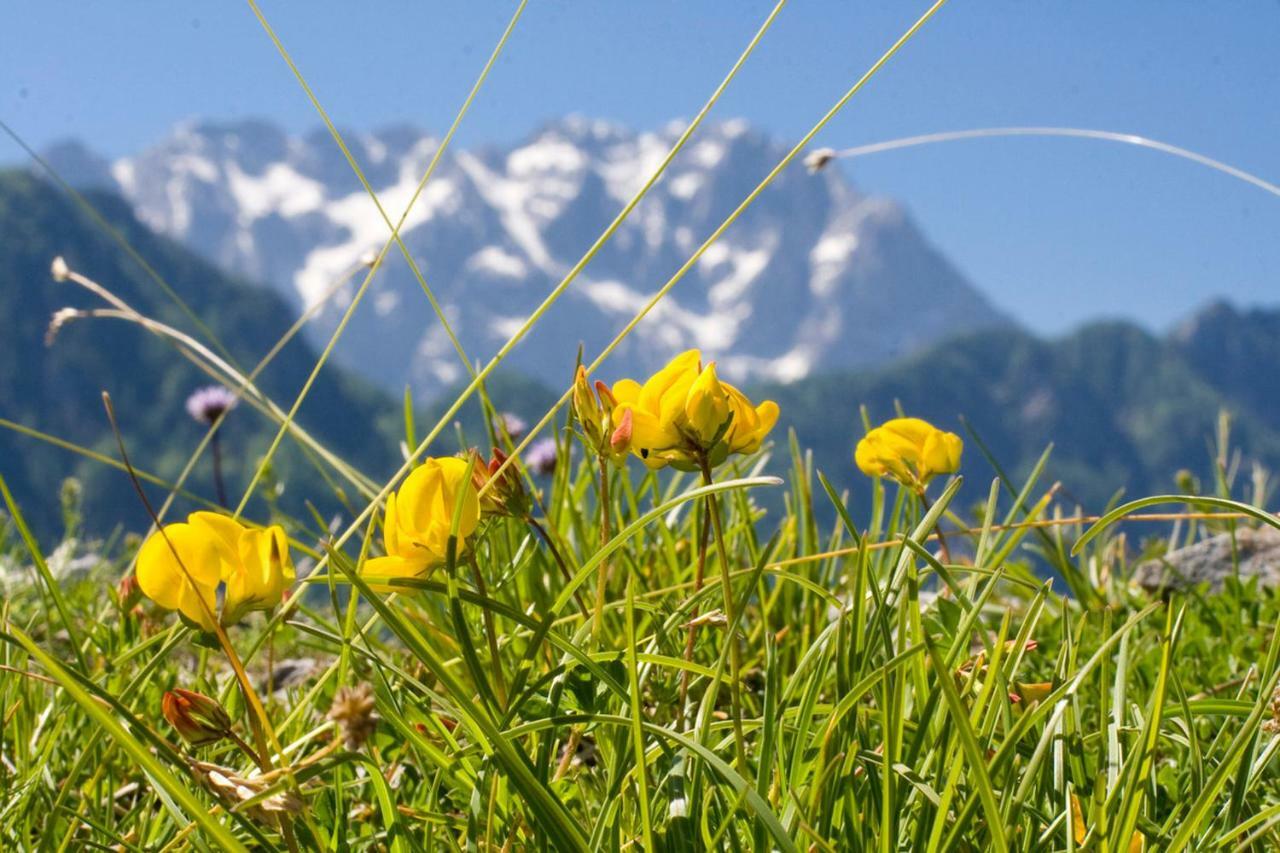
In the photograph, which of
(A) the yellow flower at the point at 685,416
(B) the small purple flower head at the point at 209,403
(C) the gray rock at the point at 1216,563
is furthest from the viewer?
(B) the small purple flower head at the point at 209,403

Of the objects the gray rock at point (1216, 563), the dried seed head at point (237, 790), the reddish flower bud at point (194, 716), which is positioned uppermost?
the reddish flower bud at point (194, 716)

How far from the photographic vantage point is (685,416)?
1.10 meters

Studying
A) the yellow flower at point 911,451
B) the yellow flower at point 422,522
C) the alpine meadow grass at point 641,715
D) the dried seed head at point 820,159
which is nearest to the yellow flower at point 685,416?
the alpine meadow grass at point 641,715

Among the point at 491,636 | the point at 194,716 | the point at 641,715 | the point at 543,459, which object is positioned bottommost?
the point at 543,459

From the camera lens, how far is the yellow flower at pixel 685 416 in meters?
1.09

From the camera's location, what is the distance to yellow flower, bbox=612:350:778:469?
3.58 feet

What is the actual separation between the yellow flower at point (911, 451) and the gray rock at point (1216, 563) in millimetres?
1356

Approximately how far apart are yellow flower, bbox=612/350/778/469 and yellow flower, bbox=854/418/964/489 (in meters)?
0.47

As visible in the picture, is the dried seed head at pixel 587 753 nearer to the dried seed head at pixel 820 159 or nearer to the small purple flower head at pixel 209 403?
the dried seed head at pixel 820 159

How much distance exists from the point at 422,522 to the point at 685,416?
0.29 m

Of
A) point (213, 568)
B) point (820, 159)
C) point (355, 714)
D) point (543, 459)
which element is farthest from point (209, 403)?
point (355, 714)

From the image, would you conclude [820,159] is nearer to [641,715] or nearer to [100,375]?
[641,715]

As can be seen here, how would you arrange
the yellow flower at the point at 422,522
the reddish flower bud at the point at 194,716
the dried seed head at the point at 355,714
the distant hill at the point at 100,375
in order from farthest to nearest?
the distant hill at the point at 100,375 < the yellow flower at the point at 422,522 < the reddish flower bud at the point at 194,716 < the dried seed head at the point at 355,714

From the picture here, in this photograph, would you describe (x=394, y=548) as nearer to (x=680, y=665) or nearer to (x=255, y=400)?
(x=680, y=665)
